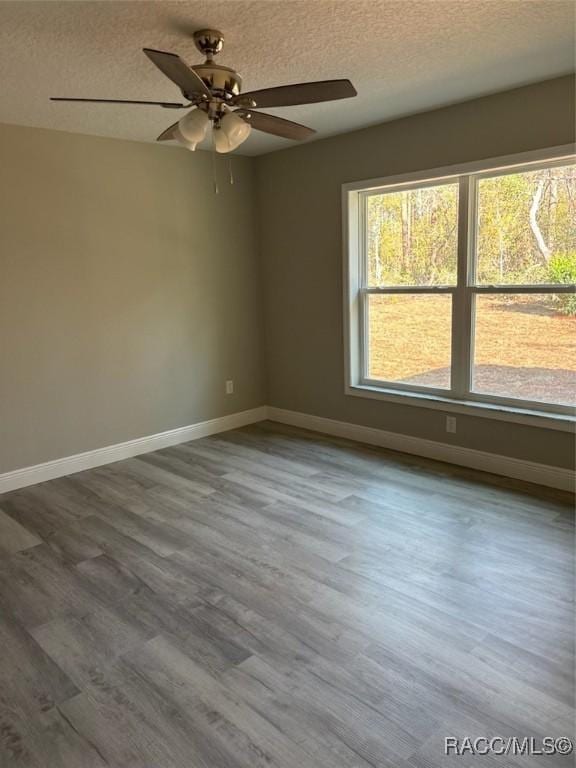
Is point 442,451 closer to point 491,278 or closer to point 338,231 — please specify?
point 491,278

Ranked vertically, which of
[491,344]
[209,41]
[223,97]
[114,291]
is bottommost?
[491,344]

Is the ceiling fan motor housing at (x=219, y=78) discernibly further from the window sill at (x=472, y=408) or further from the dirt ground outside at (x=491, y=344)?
the window sill at (x=472, y=408)

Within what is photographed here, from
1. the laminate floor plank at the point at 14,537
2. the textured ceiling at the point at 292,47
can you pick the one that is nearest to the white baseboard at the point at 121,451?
the laminate floor plank at the point at 14,537

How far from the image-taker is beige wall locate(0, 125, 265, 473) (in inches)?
145

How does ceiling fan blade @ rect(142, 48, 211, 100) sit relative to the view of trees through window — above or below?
above

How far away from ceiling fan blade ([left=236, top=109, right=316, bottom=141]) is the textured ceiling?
0.33m

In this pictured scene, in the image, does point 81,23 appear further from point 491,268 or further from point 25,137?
point 491,268

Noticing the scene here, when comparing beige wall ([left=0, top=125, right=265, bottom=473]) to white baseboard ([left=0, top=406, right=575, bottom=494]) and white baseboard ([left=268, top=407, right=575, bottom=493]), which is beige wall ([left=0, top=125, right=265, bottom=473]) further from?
white baseboard ([left=268, top=407, right=575, bottom=493])

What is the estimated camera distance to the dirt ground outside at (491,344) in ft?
11.3

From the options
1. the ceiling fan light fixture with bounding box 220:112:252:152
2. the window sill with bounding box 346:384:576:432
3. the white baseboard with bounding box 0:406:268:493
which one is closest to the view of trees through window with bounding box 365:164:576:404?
the window sill with bounding box 346:384:576:432

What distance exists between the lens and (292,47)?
250 cm

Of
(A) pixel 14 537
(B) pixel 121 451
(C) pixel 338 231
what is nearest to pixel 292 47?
(C) pixel 338 231

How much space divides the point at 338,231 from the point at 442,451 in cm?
194

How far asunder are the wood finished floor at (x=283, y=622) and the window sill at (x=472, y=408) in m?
0.43
